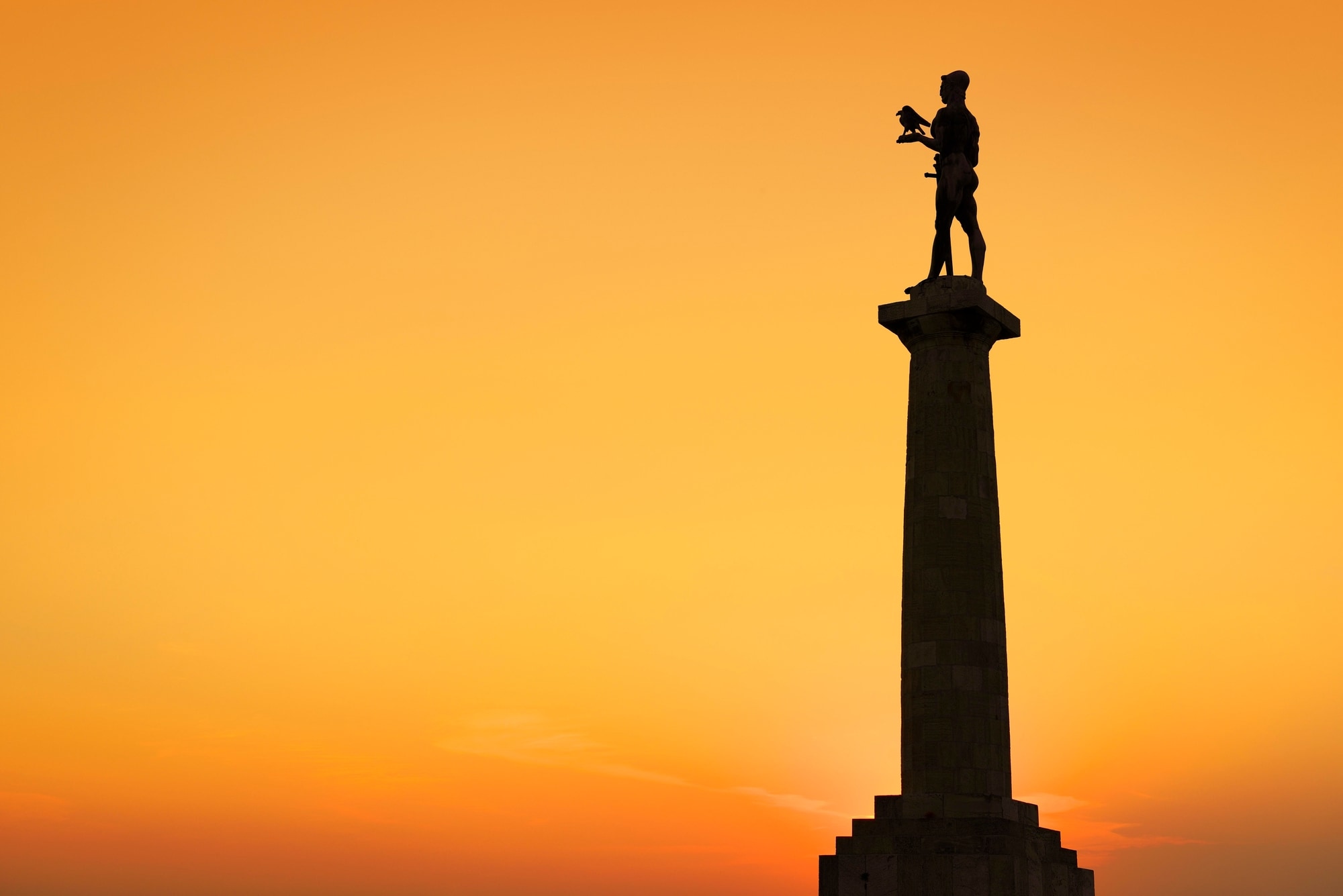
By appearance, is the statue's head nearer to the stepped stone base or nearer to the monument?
the monument

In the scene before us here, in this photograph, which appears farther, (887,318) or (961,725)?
(887,318)

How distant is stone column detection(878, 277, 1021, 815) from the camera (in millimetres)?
39531

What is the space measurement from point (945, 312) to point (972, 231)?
327 cm

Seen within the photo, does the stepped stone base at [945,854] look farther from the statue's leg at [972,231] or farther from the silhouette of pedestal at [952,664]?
the statue's leg at [972,231]

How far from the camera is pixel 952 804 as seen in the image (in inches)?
1534

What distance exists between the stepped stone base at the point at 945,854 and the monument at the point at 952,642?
0.11 feet

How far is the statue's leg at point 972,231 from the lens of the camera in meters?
43.7

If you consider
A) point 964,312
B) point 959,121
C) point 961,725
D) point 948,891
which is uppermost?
point 959,121

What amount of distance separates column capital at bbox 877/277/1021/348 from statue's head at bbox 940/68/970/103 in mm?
5162

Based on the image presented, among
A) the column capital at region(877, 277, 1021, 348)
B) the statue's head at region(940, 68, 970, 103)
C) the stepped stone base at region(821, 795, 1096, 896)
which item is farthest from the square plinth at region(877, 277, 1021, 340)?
the stepped stone base at region(821, 795, 1096, 896)

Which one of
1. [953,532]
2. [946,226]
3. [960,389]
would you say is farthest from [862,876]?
[946,226]

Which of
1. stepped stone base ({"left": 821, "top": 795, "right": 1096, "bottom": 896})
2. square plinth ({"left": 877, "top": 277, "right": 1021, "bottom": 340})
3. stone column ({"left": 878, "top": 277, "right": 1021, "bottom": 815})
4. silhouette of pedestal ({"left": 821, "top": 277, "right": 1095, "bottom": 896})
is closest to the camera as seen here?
stepped stone base ({"left": 821, "top": 795, "right": 1096, "bottom": 896})

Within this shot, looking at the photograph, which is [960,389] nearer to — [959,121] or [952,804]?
[959,121]

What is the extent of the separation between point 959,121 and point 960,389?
750cm
